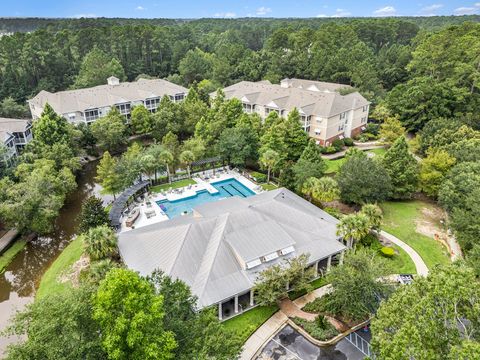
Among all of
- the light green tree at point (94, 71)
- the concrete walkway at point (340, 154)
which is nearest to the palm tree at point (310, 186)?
the concrete walkway at point (340, 154)

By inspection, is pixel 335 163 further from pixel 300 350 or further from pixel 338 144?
pixel 300 350

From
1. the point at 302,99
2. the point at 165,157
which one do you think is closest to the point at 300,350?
the point at 165,157

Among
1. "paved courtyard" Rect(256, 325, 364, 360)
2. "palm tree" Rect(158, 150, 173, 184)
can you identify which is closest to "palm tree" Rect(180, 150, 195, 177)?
"palm tree" Rect(158, 150, 173, 184)

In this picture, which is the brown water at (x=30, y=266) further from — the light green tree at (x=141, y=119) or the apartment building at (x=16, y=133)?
the light green tree at (x=141, y=119)

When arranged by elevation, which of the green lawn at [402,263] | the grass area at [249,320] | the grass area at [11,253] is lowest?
the grass area at [11,253]

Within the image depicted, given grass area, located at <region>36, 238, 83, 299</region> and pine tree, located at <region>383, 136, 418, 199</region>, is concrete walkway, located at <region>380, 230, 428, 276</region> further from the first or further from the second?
grass area, located at <region>36, 238, 83, 299</region>
